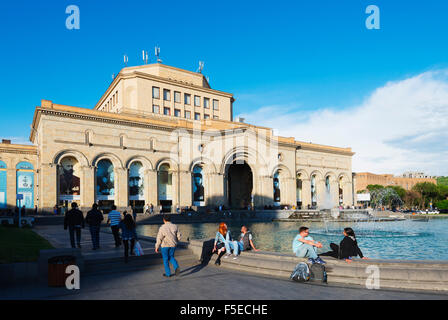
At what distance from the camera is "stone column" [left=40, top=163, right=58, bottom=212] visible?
34.2 m

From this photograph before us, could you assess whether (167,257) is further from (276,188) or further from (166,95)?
(276,188)

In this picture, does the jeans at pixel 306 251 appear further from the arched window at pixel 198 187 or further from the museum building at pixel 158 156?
the arched window at pixel 198 187

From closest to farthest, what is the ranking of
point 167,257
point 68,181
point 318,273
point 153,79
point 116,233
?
point 318,273
point 167,257
point 116,233
point 68,181
point 153,79

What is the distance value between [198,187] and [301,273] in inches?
1487

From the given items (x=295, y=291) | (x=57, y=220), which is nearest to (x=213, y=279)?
(x=295, y=291)

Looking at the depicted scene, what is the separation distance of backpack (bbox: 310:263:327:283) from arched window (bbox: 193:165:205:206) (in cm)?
3741

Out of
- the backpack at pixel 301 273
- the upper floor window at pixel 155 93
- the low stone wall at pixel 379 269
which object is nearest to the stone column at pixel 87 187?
the upper floor window at pixel 155 93

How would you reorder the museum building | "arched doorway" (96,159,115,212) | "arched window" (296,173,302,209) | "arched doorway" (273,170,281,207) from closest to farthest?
the museum building < "arched doorway" (96,159,115,212) < "arched doorway" (273,170,281,207) < "arched window" (296,173,302,209)

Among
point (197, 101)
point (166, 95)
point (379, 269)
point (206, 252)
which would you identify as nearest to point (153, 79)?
point (166, 95)

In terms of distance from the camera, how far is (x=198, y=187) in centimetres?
4575

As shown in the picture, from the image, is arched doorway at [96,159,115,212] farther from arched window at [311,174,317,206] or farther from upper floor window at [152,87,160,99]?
arched window at [311,174,317,206]

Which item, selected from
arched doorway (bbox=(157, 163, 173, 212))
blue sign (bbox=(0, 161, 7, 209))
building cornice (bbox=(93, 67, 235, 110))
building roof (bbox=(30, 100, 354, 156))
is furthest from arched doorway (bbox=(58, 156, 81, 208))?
building cornice (bbox=(93, 67, 235, 110))
